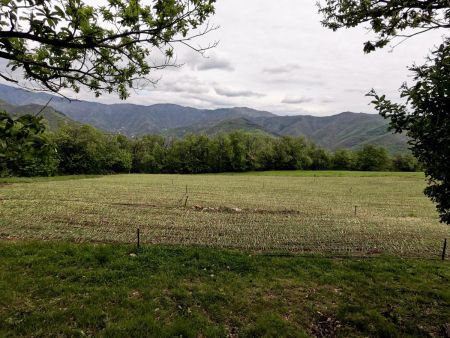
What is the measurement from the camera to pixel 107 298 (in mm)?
8492

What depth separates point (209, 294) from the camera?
8.95m

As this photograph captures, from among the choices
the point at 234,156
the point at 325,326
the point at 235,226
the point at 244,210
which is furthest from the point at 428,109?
the point at 234,156

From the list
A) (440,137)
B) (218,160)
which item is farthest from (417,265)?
(218,160)

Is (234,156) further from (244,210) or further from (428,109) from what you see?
(428,109)

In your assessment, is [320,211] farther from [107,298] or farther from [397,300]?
[107,298]

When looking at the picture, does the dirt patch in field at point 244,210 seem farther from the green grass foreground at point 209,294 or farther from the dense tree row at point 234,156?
the dense tree row at point 234,156

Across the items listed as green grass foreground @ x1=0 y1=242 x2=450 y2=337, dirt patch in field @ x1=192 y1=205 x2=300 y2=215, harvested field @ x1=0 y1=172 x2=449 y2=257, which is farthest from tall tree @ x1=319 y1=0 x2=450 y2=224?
dirt patch in field @ x1=192 y1=205 x2=300 y2=215

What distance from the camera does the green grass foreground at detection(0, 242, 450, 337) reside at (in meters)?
7.29

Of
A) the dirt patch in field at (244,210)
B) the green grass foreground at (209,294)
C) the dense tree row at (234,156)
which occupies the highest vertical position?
the dense tree row at (234,156)

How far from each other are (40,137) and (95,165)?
270 ft

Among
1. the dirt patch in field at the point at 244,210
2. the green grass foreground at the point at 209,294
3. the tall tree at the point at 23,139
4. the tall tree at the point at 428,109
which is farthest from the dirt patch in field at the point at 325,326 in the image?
the dirt patch in field at the point at 244,210

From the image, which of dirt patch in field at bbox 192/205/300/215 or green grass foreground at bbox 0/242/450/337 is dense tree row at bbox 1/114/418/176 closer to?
dirt patch in field at bbox 192/205/300/215

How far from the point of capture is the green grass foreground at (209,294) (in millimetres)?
7289

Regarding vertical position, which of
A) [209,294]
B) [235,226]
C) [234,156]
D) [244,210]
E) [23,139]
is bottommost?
[244,210]
